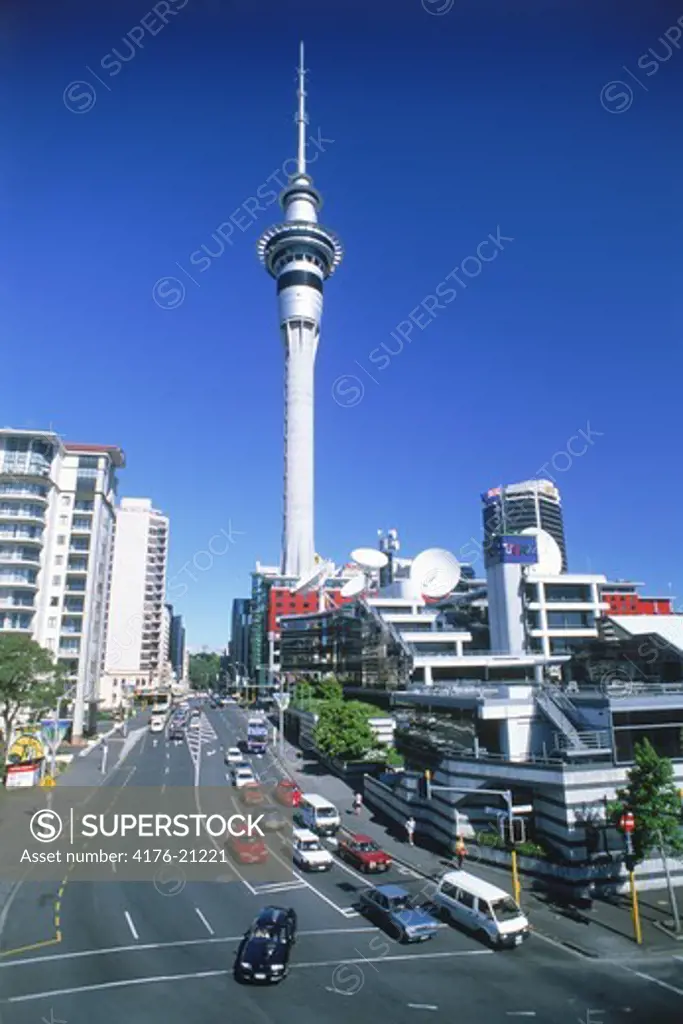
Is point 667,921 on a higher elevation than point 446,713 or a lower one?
lower

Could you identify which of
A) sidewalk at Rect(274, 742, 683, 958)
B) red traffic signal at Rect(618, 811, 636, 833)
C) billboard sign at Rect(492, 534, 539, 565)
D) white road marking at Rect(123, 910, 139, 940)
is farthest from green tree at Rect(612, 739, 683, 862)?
billboard sign at Rect(492, 534, 539, 565)

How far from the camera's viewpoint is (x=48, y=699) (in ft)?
182

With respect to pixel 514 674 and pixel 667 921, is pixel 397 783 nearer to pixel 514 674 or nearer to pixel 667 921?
pixel 667 921

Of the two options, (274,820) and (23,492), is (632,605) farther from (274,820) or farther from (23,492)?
(23,492)

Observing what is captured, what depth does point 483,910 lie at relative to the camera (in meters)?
23.3

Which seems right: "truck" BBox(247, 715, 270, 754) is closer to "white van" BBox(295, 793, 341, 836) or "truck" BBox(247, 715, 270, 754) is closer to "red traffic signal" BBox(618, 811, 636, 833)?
"white van" BBox(295, 793, 341, 836)

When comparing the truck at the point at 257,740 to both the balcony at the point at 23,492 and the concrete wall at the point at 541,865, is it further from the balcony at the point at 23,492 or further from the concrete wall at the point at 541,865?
the balcony at the point at 23,492

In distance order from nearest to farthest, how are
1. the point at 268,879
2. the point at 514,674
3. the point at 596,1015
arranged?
the point at 596,1015, the point at 268,879, the point at 514,674

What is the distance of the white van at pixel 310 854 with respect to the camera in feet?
103

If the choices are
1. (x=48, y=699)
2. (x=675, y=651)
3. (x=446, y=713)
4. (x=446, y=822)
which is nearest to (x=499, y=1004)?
(x=446, y=822)

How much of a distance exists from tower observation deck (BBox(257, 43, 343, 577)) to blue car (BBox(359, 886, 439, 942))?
5208 inches

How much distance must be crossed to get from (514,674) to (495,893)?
51.1 meters

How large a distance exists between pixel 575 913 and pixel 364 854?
10.3 meters

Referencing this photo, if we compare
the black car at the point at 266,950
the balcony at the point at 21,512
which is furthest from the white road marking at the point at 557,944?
the balcony at the point at 21,512
